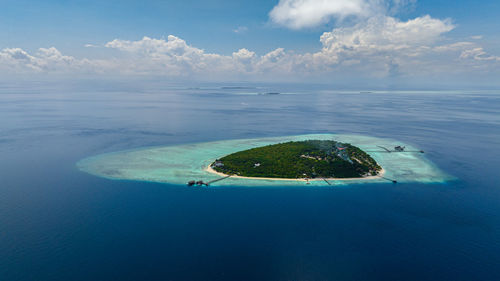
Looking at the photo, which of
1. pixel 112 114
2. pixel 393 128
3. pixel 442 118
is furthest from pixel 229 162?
pixel 442 118

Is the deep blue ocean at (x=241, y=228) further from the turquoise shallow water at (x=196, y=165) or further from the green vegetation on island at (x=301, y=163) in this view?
the green vegetation on island at (x=301, y=163)

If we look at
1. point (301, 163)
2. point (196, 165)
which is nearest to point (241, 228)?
point (301, 163)

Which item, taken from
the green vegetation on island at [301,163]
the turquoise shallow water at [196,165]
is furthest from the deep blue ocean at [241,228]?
the green vegetation on island at [301,163]

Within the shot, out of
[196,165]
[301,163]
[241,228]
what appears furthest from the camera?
[196,165]

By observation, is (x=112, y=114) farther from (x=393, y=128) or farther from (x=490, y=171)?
(x=490, y=171)

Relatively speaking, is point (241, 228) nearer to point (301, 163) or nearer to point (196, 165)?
point (301, 163)

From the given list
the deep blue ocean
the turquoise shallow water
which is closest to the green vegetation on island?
the turquoise shallow water

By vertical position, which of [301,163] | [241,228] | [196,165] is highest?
[301,163]
